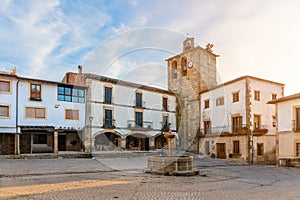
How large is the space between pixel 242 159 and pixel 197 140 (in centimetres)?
689

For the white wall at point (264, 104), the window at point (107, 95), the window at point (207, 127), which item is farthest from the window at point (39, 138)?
the white wall at point (264, 104)

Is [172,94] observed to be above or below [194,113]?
above

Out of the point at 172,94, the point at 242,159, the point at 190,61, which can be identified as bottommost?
the point at 242,159

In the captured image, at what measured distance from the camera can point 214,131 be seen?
27.3 metres

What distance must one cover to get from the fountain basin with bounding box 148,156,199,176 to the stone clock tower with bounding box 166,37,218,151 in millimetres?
17817

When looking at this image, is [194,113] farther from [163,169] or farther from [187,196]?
[187,196]

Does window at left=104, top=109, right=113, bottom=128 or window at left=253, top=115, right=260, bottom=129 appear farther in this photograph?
window at left=104, top=109, right=113, bottom=128

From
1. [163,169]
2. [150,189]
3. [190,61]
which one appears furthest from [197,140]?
[150,189]

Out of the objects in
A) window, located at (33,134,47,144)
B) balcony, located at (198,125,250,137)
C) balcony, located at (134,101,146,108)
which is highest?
balcony, located at (134,101,146,108)

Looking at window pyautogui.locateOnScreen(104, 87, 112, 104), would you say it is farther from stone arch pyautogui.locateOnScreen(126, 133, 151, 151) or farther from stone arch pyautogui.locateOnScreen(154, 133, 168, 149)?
stone arch pyautogui.locateOnScreen(154, 133, 168, 149)

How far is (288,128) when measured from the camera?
19250 millimetres

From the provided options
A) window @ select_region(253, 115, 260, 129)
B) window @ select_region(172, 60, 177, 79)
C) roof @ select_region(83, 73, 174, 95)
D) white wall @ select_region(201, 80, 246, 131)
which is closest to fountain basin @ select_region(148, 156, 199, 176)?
white wall @ select_region(201, 80, 246, 131)

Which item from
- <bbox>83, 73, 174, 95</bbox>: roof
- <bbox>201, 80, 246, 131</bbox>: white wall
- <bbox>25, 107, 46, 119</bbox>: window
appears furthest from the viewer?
<bbox>83, 73, 174, 95</bbox>: roof

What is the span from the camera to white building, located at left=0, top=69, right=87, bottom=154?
21.9 metres
